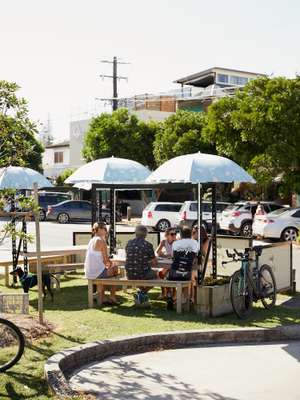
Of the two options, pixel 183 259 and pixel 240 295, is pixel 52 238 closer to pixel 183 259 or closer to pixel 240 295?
pixel 183 259

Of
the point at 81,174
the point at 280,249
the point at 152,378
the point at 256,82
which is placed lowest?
the point at 152,378

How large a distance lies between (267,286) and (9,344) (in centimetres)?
508

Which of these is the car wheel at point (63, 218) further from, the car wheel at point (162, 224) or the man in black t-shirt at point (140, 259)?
the man in black t-shirt at point (140, 259)

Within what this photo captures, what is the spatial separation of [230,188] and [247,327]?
3065 cm

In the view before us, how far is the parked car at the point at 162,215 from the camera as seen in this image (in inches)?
1230

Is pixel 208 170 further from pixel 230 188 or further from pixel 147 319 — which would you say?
pixel 230 188

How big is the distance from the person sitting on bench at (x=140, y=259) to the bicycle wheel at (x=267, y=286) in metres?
1.81

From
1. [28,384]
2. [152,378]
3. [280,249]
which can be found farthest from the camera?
[280,249]

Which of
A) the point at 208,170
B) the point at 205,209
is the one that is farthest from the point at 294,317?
the point at 205,209

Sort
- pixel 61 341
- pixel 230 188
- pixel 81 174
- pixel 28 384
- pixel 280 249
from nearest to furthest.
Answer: pixel 28 384 < pixel 61 341 < pixel 280 249 < pixel 81 174 < pixel 230 188

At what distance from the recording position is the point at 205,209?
28797 mm

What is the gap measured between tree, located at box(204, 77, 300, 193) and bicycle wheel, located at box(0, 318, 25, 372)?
2083 cm

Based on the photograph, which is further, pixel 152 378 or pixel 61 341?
pixel 61 341

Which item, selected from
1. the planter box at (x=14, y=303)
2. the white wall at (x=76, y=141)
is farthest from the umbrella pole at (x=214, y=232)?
the white wall at (x=76, y=141)
